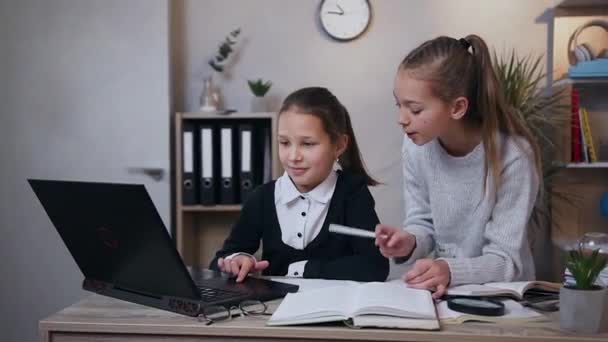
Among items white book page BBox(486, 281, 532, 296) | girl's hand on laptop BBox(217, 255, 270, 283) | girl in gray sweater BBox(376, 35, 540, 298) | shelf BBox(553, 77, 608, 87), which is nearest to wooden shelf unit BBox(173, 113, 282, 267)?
shelf BBox(553, 77, 608, 87)

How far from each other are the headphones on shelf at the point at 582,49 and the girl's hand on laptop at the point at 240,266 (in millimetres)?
2134

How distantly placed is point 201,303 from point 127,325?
0.12m

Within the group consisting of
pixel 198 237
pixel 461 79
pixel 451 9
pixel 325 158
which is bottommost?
pixel 198 237

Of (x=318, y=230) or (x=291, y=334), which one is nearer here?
(x=291, y=334)

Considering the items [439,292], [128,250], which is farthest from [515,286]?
[128,250]

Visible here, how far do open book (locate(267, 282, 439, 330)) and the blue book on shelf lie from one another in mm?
2063

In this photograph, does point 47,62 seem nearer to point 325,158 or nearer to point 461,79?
point 325,158

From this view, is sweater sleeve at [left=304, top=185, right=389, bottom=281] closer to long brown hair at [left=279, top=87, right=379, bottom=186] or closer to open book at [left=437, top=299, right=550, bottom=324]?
long brown hair at [left=279, top=87, right=379, bottom=186]

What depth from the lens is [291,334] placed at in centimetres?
105

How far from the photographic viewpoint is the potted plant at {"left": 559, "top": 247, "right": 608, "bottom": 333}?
103cm

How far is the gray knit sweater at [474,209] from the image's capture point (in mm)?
1475

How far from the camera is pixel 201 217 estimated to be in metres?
3.34

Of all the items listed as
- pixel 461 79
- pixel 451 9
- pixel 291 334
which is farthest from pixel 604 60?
pixel 291 334

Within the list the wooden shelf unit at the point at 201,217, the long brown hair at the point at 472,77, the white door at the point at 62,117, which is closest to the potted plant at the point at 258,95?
the wooden shelf unit at the point at 201,217
